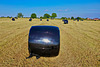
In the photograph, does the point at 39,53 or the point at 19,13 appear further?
the point at 19,13

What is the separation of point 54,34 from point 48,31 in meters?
0.33

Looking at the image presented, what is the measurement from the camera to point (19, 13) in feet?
534

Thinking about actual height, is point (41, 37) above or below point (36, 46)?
above

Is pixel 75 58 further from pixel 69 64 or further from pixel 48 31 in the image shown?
pixel 48 31

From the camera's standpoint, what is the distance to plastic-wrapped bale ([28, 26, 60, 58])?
156 inches

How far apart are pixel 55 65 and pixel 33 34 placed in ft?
5.75

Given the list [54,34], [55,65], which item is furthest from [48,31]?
[55,65]

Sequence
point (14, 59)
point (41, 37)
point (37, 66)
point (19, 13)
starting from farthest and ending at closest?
point (19, 13)
point (14, 59)
point (41, 37)
point (37, 66)

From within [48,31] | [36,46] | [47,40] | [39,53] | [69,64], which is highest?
[48,31]

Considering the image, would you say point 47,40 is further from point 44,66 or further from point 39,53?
point 44,66

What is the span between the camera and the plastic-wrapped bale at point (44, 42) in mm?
3959

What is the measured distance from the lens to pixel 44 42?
3.96 meters

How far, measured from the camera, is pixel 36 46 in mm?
4035

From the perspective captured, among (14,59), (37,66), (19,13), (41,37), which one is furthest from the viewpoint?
(19,13)
